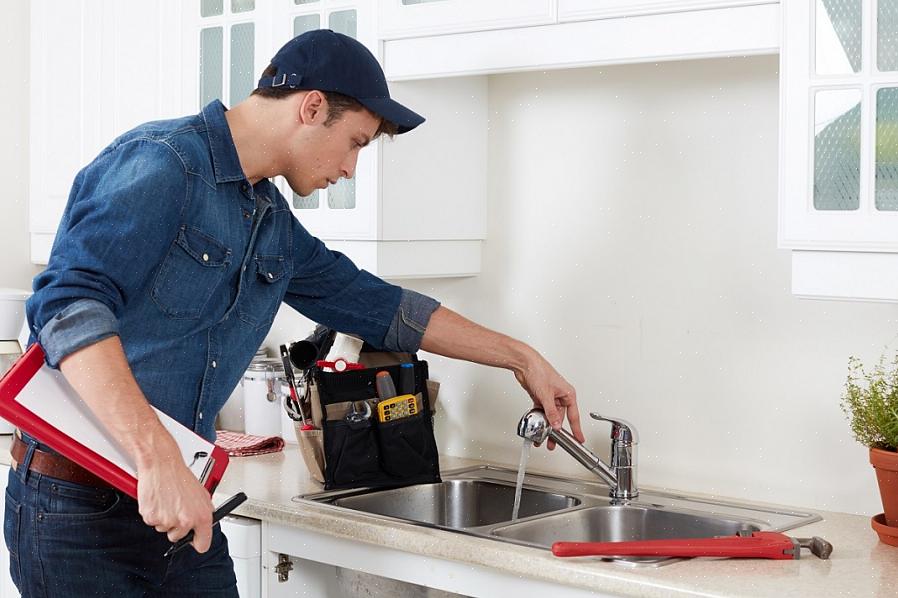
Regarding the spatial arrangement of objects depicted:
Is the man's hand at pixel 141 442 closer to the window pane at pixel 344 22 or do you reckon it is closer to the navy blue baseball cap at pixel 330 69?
the navy blue baseball cap at pixel 330 69

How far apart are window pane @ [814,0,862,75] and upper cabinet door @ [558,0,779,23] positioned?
11 centimetres

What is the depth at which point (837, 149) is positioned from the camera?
189 cm

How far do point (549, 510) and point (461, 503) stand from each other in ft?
0.64

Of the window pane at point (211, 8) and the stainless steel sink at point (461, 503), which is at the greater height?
the window pane at point (211, 8)

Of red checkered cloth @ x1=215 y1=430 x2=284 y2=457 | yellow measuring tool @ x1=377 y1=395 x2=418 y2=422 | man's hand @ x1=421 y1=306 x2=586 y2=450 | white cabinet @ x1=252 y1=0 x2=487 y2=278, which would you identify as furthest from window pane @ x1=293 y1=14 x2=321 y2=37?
red checkered cloth @ x1=215 y1=430 x2=284 y2=457

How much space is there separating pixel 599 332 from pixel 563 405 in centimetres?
29

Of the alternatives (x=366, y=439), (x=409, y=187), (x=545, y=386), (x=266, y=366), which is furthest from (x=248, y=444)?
(x=545, y=386)

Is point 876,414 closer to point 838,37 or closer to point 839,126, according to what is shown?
point 839,126

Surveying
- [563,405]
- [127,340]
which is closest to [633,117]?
[563,405]

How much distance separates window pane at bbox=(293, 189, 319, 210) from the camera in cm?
264

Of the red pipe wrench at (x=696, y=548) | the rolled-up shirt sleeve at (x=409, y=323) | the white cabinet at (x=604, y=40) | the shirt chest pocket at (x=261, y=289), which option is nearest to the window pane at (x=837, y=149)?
the white cabinet at (x=604, y=40)

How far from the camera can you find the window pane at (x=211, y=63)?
2799 mm

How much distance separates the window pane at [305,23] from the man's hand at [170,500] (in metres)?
1.24

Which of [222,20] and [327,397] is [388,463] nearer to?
[327,397]
